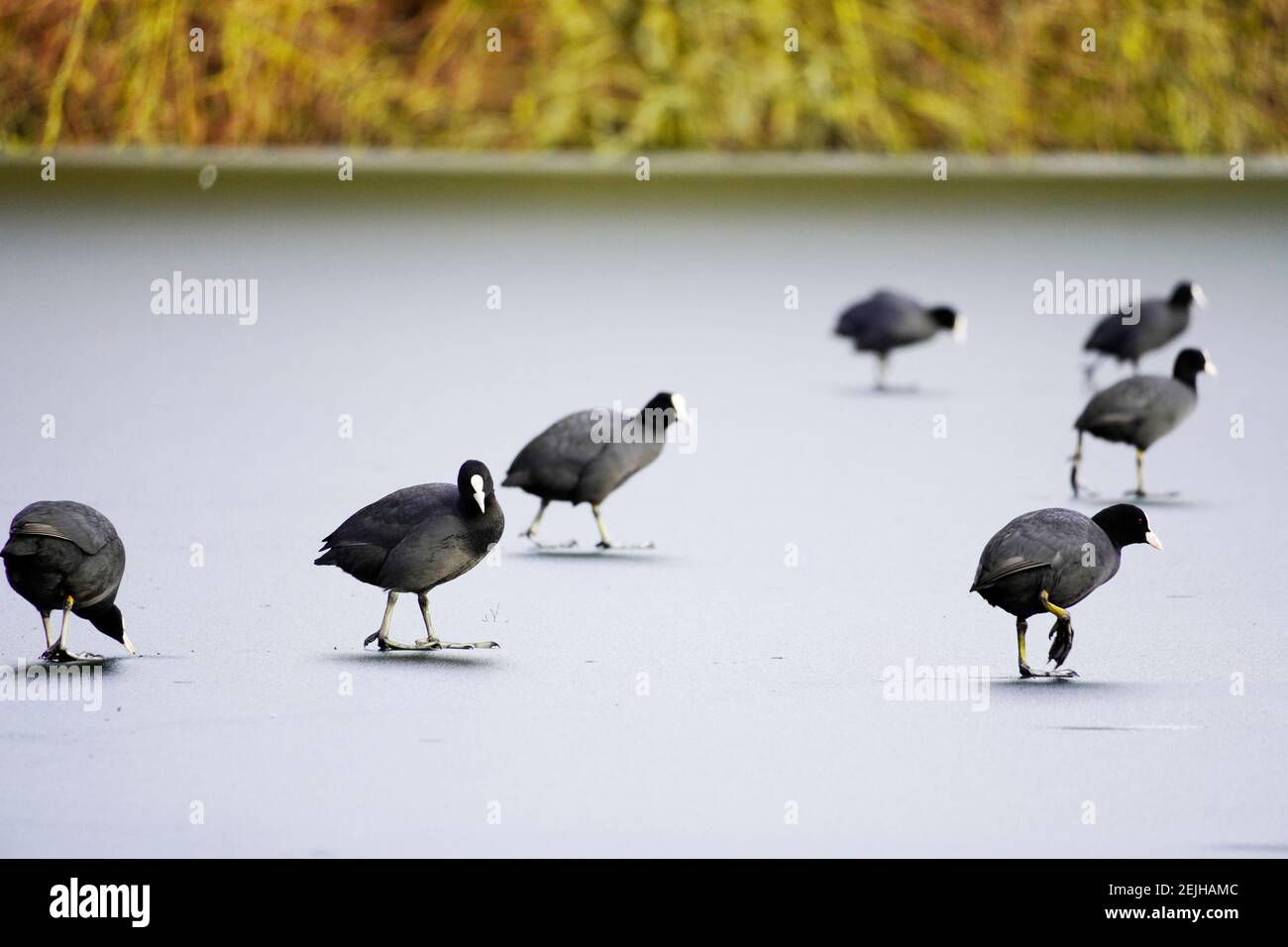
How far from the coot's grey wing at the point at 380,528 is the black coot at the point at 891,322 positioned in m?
4.79

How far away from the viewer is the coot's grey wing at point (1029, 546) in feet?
15.2

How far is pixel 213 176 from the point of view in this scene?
18.6 m

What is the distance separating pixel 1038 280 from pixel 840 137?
730 centimetres

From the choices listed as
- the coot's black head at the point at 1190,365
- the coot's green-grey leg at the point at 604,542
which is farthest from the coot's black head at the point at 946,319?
the coot's green-grey leg at the point at 604,542

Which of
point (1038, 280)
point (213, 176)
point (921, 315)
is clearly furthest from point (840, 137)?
point (921, 315)

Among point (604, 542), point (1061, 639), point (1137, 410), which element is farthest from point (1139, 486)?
point (1061, 639)

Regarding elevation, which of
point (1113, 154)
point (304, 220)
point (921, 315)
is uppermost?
point (1113, 154)

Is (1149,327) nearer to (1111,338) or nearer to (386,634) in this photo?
(1111,338)

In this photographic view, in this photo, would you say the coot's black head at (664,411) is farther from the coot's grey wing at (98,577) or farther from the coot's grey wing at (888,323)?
the coot's grey wing at (888,323)

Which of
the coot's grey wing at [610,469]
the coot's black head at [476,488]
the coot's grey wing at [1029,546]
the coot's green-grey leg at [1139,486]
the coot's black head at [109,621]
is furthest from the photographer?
the coot's green-grey leg at [1139,486]

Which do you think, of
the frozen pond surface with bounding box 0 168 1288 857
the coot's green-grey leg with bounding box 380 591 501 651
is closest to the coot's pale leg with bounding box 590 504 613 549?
the frozen pond surface with bounding box 0 168 1288 857

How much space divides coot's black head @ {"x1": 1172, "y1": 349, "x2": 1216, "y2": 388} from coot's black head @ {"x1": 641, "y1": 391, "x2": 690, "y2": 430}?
1807mm

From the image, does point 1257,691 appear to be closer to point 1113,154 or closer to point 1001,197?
point 1001,197

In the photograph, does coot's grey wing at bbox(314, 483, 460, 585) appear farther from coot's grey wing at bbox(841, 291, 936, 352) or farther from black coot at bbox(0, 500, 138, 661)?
coot's grey wing at bbox(841, 291, 936, 352)
